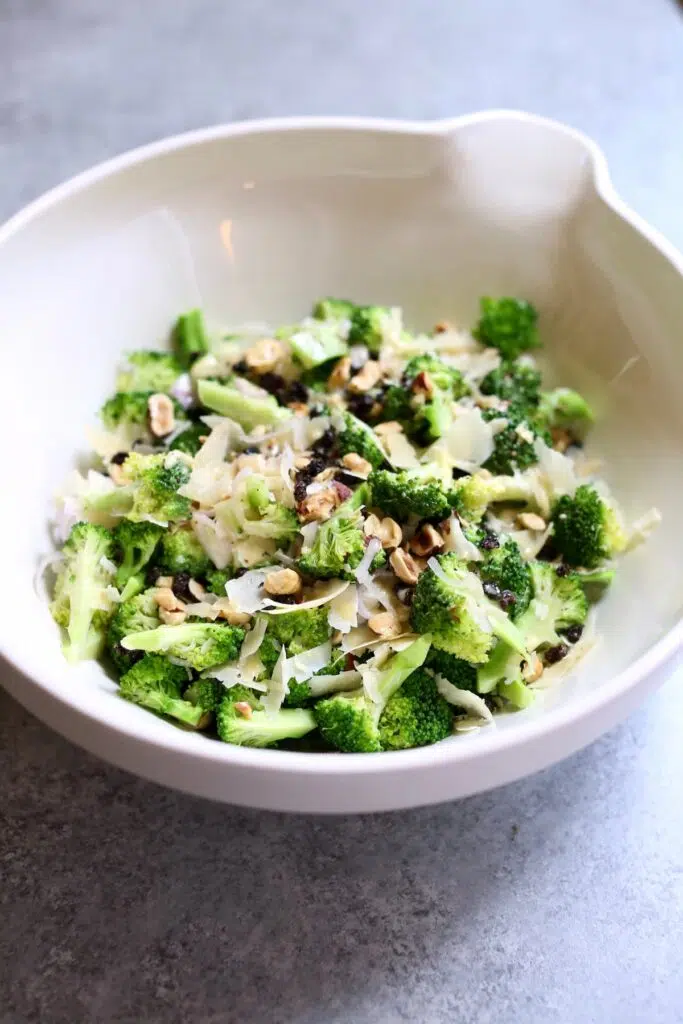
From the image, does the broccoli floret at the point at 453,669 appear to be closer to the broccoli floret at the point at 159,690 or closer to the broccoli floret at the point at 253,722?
the broccoli floret at the point at 253,722

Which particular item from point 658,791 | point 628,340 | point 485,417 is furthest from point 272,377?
point 658,791

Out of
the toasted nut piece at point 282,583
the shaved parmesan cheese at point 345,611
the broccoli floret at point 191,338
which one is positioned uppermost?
the shaved parmesan cheese at point 345,611

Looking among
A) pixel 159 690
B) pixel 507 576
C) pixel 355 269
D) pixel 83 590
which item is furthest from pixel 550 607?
pixel 355 269

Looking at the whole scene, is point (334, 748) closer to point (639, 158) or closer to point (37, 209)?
point (37, 209)

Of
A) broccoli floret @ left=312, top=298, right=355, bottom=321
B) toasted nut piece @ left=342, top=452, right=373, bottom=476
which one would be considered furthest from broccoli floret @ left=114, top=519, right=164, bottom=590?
broccoli floret @ left=312, top=298, right=355, bottom=321

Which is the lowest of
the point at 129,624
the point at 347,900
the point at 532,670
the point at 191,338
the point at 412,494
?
the point at 347,900

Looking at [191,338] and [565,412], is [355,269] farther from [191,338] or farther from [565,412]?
[565,412]

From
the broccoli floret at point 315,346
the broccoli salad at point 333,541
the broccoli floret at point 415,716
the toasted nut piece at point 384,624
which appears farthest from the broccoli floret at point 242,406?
the broccoli floret at point 415,716

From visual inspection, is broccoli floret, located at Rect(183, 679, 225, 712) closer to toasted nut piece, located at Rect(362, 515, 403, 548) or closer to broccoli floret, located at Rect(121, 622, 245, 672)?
broccoli floret, located at Rect(121, 622, 245, 672)
